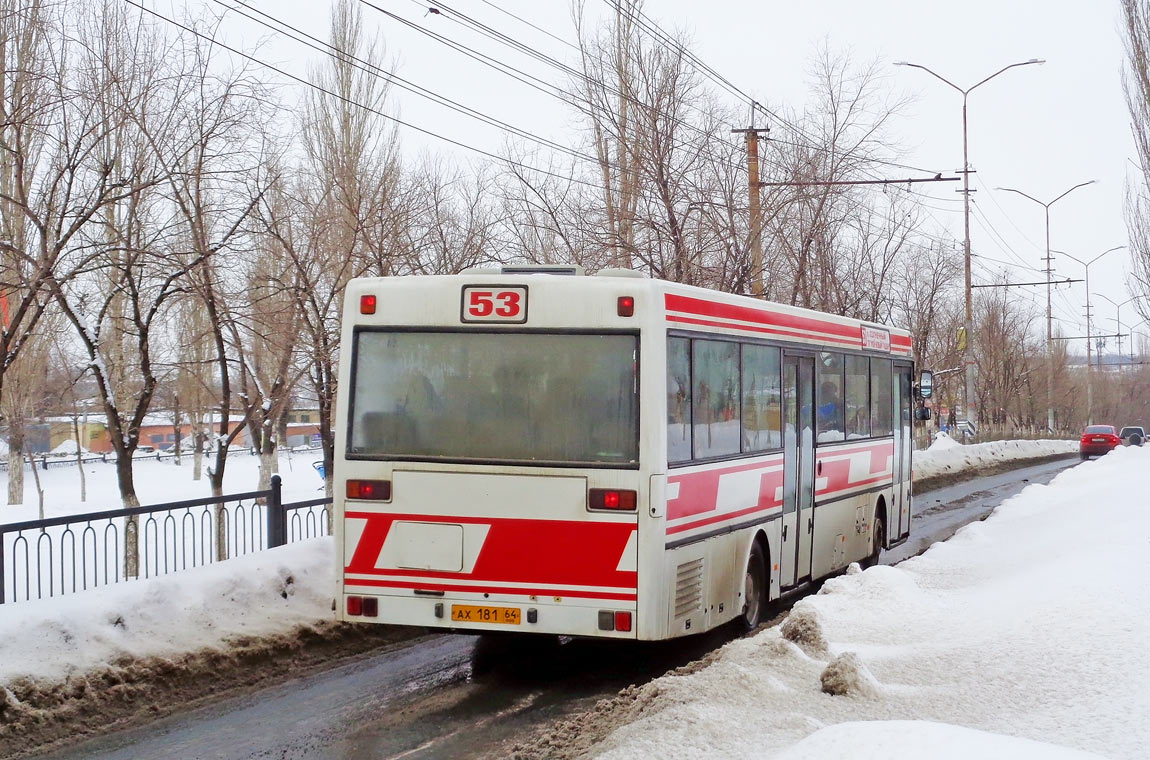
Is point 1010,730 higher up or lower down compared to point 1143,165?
lower down

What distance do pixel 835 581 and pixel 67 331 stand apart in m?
14.9

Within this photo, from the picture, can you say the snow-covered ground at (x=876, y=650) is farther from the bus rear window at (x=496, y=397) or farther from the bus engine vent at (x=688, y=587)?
the bus rear window at (x=496, y=397)

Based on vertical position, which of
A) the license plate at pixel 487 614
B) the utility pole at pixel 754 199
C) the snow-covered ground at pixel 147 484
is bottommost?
the snow-covered ground at pixel 147 484

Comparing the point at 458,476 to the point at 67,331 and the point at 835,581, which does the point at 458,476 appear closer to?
the point at 835,581

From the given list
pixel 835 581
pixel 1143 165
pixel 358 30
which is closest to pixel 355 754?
pixel 835 581

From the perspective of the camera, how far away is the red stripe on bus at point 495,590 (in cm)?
820

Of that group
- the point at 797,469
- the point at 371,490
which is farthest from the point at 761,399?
the point at 371,490

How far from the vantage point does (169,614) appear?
9305mm

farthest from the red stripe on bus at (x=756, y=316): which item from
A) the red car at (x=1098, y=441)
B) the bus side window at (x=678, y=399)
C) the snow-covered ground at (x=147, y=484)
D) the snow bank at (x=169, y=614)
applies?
the red car at (x=1098, y=441)

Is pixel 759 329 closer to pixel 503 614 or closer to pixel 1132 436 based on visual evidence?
pixel 503 614

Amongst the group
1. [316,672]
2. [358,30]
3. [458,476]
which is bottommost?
[316,672]

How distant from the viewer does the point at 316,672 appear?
30.5 ft

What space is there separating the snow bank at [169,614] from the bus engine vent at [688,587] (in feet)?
11.4

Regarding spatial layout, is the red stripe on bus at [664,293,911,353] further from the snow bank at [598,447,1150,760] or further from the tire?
the tire
